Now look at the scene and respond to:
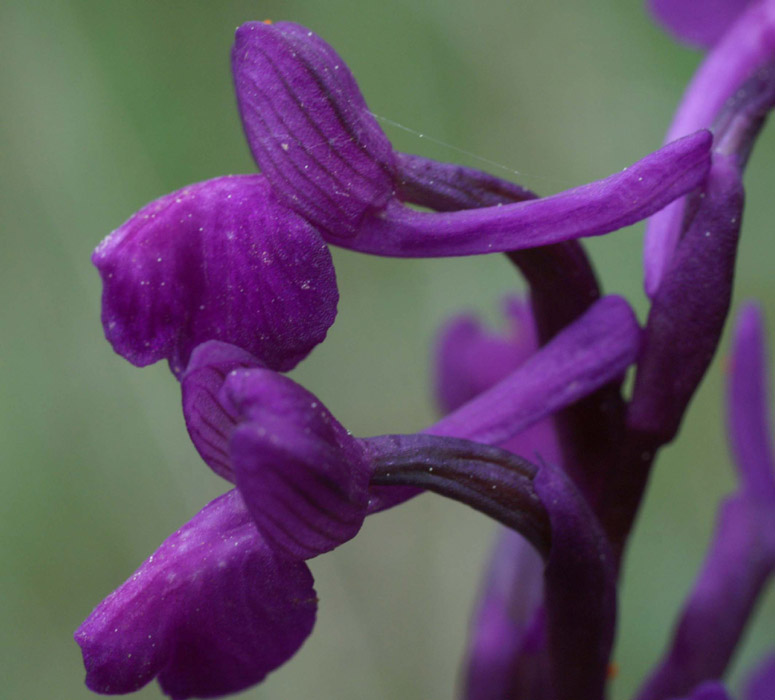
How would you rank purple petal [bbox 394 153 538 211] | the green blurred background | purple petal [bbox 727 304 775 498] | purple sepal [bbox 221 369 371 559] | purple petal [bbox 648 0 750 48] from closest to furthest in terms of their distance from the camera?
purple sepal [bbox 221 369 371 559], purple petal [bbox 394 153 538 211], purple petal [bbox 727 304 775 498], purple petal [bbox 648 0 750 48], the green blurred background

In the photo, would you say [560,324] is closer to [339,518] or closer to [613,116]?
[339,518]

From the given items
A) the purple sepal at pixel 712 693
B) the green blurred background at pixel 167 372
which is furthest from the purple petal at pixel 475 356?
the green blurred background at pixel 167 372

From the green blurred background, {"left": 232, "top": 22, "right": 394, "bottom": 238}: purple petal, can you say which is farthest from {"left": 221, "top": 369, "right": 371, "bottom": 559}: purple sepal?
the green blurred background

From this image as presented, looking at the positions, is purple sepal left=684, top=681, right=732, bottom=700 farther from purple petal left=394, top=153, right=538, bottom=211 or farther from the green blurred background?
the green blurred background

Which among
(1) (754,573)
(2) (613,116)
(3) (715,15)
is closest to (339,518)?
(1) (754,573)

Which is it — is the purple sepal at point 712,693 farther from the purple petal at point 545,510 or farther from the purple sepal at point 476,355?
the purple sepal at point 476,355

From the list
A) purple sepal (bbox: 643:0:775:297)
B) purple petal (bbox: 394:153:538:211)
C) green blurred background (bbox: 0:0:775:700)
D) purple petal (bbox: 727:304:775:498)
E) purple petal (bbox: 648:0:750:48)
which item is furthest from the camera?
green blurred background (bbox: 0:0:775:700)
